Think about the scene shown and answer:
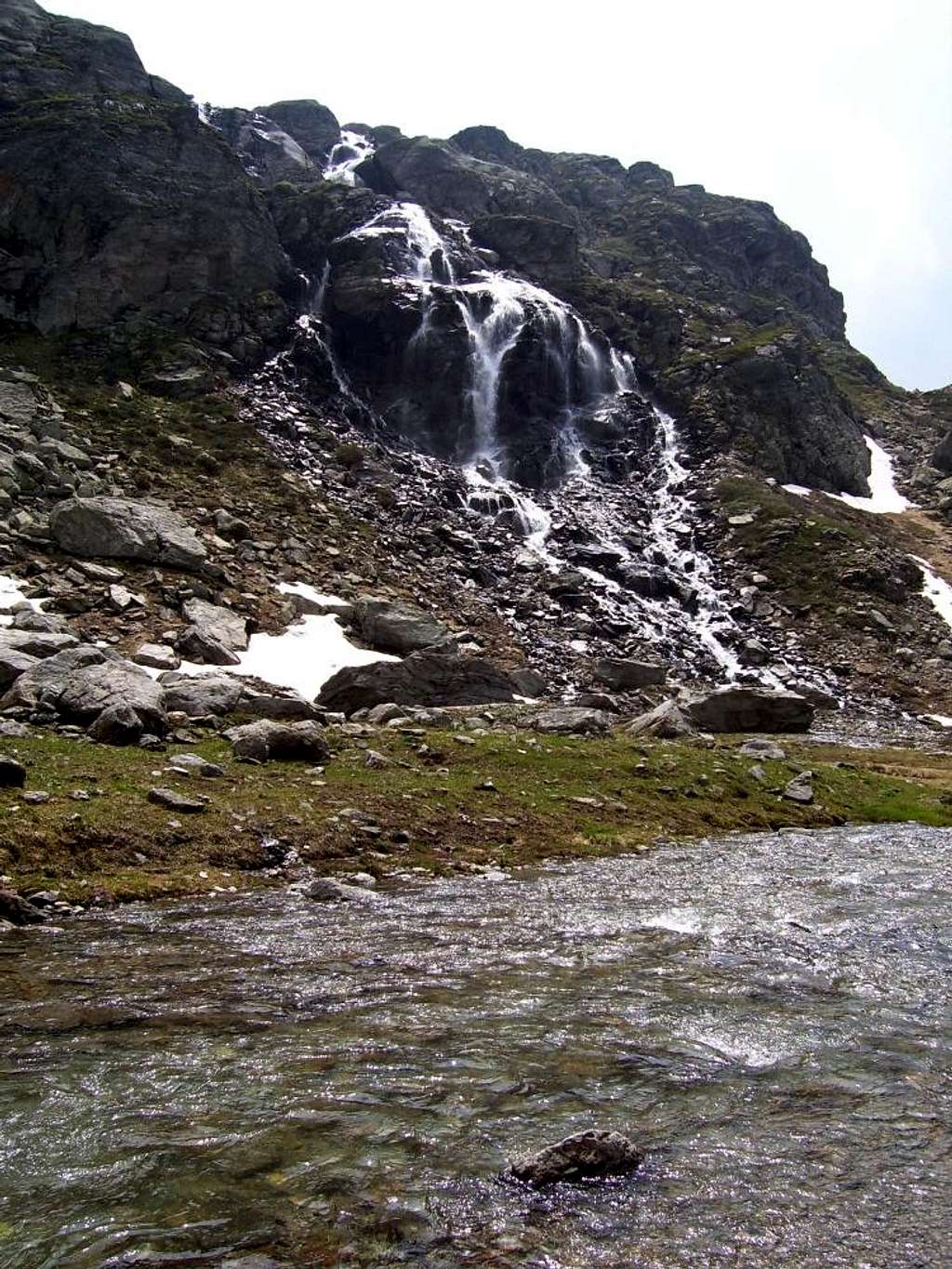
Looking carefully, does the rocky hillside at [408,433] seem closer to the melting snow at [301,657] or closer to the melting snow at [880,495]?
the melting snow at [301,657]

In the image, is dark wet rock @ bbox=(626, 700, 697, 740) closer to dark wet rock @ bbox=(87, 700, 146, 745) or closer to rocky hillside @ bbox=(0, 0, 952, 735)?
rocky hillside @ bbox=(0, 0, 952, 735)

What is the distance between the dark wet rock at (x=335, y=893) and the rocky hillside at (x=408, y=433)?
19.9 meters

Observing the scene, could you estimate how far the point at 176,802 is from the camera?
15.3m

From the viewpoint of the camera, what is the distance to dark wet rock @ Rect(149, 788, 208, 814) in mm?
15242

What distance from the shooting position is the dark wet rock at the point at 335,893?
509 inches

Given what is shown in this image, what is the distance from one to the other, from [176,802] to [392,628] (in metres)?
25.6

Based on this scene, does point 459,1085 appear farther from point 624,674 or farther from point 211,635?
point 624,674

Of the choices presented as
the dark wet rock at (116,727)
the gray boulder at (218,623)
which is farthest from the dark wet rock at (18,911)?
the gray boulder at (218,623)

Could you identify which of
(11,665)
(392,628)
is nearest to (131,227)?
(392,628)

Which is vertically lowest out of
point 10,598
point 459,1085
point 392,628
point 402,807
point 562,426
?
point 459,1085

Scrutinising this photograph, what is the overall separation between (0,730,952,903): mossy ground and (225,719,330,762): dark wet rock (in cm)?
50

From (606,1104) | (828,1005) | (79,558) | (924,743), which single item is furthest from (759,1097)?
(924,743)

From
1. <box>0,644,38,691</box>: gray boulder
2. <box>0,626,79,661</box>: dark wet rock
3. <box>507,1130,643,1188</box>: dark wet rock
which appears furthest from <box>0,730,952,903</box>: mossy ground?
<box>507,1130,643,1188</box>: dark wet rock

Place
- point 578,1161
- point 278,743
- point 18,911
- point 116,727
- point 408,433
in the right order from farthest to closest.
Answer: point 408,433 → point 278,743 → point 116,727 → point 18,911 → point 578,1161
